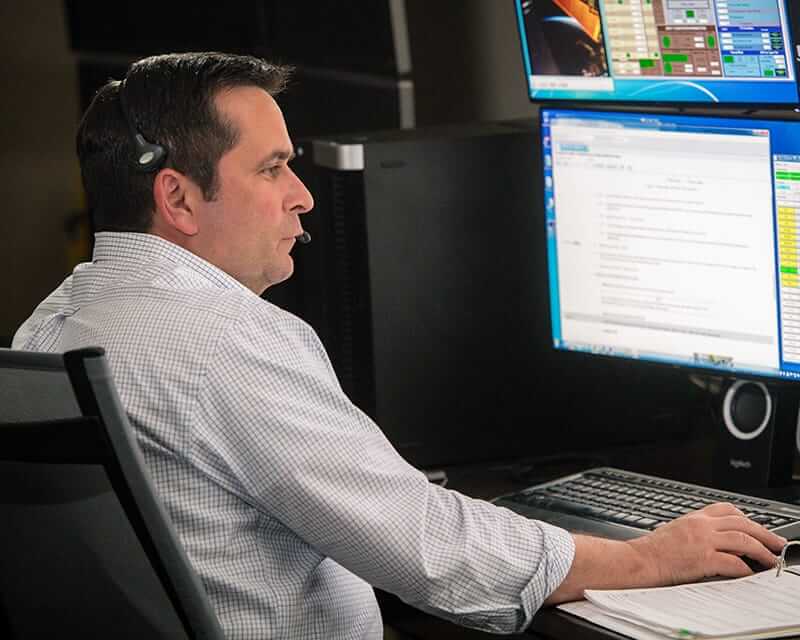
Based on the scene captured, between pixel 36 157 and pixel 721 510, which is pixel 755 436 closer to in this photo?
pixel 721 510

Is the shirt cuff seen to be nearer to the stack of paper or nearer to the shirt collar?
the stack of paper

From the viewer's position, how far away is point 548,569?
147cm

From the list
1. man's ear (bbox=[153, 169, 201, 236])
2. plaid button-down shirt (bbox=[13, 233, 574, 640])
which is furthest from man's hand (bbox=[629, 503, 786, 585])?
man's ear (bbox=[153, 169, 201, 236])

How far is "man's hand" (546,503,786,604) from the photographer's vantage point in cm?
149

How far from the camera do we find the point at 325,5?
3.25 meters

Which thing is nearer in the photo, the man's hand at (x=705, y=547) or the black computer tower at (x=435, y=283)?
the man's hand at (x=705, y=547)

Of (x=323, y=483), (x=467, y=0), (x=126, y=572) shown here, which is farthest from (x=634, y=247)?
(x=467, y=0)

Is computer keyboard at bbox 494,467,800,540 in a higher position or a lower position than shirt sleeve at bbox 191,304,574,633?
lower

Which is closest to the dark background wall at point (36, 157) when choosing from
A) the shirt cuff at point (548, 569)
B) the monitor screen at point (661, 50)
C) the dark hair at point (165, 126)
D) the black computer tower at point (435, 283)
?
the black computer tower at point (435, 283)

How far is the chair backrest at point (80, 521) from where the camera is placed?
122 centimetres

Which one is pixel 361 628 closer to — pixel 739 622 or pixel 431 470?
pixel 739 622

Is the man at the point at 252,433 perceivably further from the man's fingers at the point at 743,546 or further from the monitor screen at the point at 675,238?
the monitor screen at the point at 675,238

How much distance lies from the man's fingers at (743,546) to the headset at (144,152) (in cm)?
70

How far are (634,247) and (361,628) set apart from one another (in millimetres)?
672
